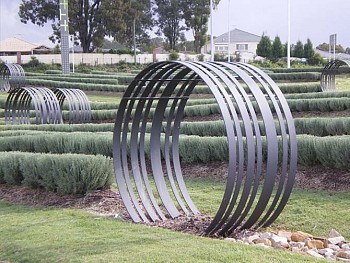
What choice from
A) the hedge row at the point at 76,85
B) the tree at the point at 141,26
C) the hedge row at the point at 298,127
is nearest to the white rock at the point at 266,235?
the hedge row at the point at 298,127

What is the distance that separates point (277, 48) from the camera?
6856 cm

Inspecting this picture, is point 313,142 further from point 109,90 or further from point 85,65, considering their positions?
point 85,65

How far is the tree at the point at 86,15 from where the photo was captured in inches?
2657

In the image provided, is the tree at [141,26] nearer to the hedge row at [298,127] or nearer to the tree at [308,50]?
the tree at [308,50]

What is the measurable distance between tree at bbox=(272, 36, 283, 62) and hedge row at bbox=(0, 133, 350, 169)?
58666 millimetres

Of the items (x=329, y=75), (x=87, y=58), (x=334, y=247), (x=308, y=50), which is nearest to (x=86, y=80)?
(x=329, y=75)

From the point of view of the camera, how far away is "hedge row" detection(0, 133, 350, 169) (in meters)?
8.81

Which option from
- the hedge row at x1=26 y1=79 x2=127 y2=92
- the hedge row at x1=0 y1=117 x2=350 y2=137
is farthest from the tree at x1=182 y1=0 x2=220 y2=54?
the hedge row at x1=0 y1=117 x2=350 y2=137

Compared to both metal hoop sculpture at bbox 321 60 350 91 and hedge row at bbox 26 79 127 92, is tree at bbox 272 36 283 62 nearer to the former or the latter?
hedge row at bbox 26 79 127 92

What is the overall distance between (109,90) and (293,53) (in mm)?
40383

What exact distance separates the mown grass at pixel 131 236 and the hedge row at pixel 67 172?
2.03ft

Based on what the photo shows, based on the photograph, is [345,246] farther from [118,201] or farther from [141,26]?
[141,26]

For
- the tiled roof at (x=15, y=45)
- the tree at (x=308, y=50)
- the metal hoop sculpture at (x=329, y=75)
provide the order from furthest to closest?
1. the tiled roof at (x=15, y=45)
2. the tree at (x=308, y=50)
3. the metal hoop sculpture at (x=329, y=75)

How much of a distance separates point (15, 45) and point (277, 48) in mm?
52286
